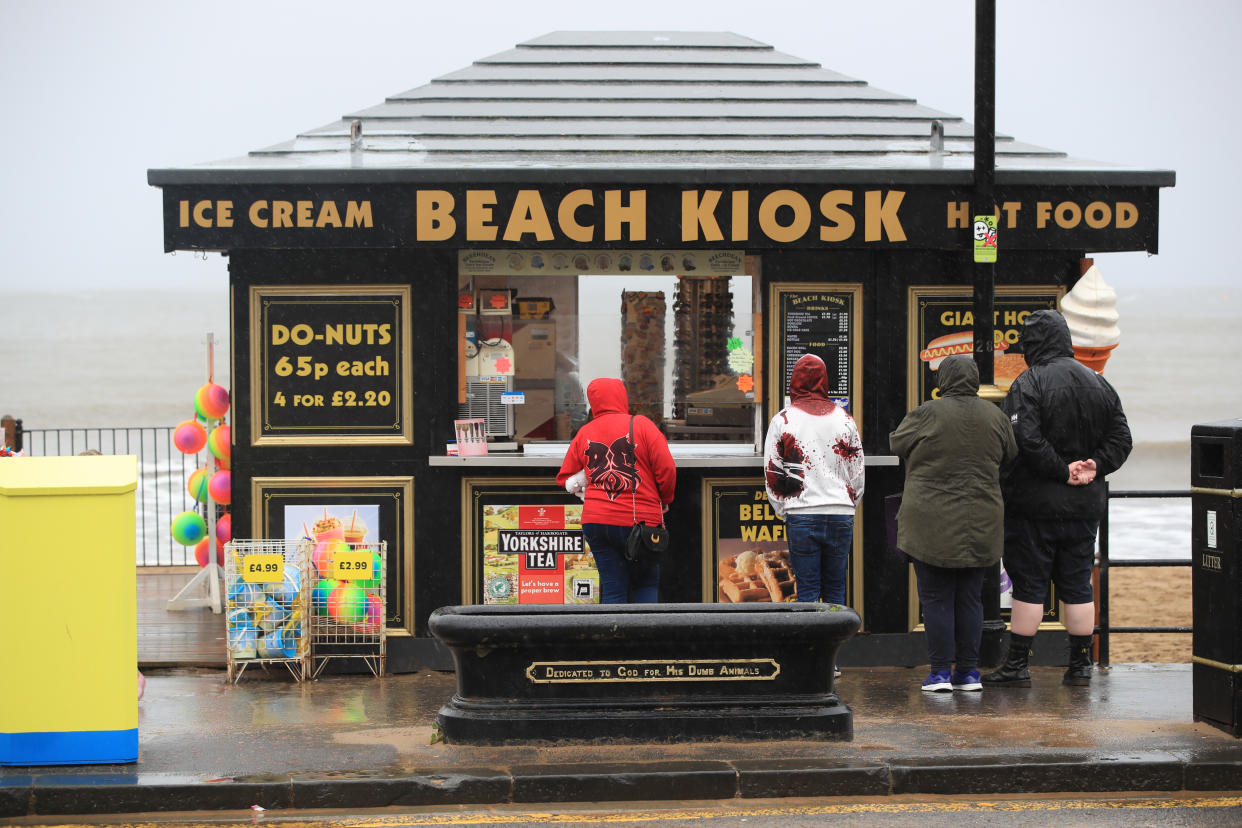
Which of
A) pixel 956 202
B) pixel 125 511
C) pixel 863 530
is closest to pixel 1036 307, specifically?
pixel 956 202

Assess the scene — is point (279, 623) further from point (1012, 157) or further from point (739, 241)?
point (1012, 157)

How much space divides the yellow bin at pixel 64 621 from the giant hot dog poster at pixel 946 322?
17.0ft

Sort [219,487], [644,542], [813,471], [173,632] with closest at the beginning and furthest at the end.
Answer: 1. [644,542]
2. [813,471]
3. [173,632]
4. [219,487]

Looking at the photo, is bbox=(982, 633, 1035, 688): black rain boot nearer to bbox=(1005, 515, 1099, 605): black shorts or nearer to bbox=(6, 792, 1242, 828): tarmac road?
bbox=(1005, 515, 1099, 605): black shorts

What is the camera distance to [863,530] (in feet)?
29.4

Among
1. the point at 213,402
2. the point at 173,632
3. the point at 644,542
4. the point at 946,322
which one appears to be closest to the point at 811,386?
the point at 644,542

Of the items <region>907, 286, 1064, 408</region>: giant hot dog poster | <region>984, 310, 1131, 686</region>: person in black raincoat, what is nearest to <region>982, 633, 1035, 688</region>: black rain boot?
<region>984, 310, 1131, 686</region>: person in black raincoat

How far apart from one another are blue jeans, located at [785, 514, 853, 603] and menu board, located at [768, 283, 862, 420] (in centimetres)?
129

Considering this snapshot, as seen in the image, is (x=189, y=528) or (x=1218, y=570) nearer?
(x=1218, y=570)

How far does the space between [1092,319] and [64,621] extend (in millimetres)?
6316

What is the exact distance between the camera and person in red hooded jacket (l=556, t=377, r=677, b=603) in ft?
25.3

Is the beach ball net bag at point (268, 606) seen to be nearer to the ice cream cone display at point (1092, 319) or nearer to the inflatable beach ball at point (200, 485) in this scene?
the inflatable beach ball at point (200, 485)

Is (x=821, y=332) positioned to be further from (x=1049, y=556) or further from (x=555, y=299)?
(x=1049, y=556)

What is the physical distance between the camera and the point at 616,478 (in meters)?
7.71
